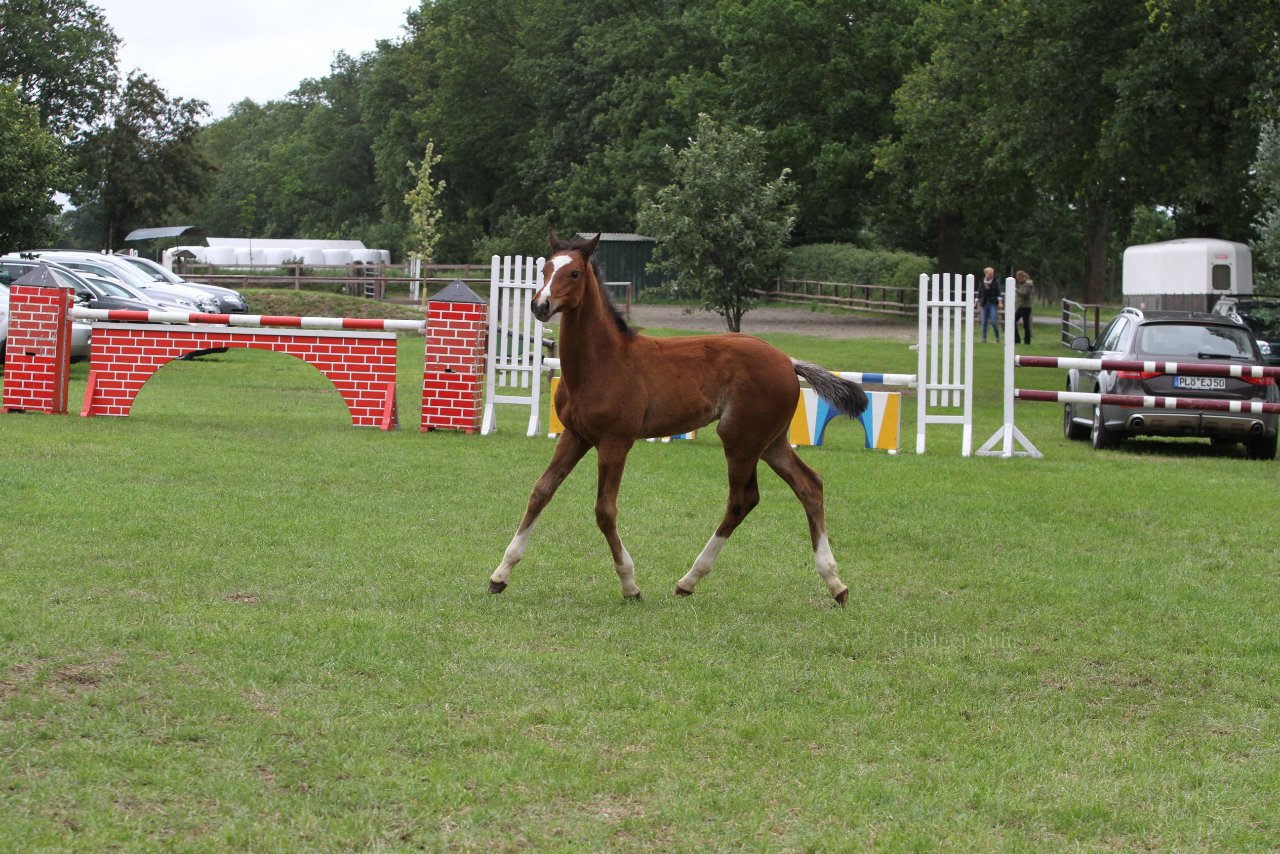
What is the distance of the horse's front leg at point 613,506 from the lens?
8.06m

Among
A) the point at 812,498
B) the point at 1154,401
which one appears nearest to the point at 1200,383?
the point at 1154,401

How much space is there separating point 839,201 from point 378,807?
50420 mm

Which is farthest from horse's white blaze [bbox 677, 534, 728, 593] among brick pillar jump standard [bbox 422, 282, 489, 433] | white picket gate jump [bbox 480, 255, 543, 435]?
brick pillar jump standard [bbox 422, 282, 489, 433]

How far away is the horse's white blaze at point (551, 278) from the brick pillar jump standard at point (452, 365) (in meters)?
8.82

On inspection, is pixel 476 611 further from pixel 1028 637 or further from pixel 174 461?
pixel 174 461

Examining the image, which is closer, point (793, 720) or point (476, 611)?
point (793, 720)

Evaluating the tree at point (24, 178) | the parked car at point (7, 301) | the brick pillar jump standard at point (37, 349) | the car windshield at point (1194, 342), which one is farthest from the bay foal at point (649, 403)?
the tree at point (24, 178)

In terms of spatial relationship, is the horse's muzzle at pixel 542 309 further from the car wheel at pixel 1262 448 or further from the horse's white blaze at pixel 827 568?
the car wheel at pixel 1262 448

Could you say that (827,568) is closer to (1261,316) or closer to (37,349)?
(37,349)

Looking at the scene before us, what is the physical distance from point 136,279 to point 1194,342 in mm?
24454

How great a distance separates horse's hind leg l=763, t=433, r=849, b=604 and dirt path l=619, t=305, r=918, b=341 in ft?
108

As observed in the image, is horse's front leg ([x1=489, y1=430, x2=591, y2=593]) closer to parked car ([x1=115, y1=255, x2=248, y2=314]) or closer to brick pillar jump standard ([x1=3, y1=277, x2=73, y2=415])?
brick pillar jump standard ([x1=3, y1=277, x2=73, y2=415])

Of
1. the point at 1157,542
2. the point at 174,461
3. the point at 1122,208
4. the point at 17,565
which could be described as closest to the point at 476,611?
the point at 17,565

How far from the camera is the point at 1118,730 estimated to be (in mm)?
5930
